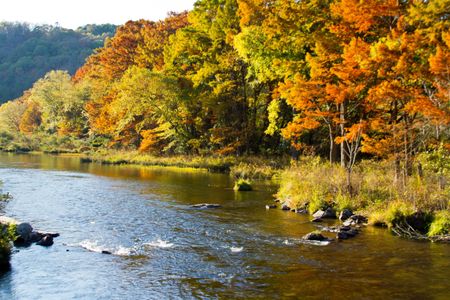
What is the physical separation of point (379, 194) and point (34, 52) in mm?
151625

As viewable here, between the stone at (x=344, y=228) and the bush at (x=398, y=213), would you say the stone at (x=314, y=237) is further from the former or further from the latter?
the bush at (x=398, y=213)

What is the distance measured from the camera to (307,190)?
2180cm

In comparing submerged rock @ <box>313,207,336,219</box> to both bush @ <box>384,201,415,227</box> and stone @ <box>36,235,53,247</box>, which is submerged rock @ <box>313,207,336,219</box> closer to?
bush @ <box>384,201,415,227</box>

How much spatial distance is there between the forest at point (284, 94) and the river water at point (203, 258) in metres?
3.90

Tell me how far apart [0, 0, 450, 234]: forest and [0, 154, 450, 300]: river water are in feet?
12.8

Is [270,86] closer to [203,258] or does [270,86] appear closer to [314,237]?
[314,237]

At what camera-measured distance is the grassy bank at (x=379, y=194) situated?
16547mm

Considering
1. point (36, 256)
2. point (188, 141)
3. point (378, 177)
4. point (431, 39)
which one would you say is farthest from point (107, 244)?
point (188, 141)

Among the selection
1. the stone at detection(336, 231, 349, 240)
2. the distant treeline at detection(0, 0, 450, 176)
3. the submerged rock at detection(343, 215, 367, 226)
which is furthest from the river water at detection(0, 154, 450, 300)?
the distant treeline at detection(0, 0, 450, 176)

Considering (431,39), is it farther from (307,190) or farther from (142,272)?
(142,272)

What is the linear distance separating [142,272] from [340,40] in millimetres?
16543

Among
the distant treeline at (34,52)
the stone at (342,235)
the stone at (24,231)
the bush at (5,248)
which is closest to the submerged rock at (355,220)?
the stone at (342,235)

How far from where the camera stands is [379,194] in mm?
19312

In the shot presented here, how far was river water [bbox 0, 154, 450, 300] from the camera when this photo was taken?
10930mm
